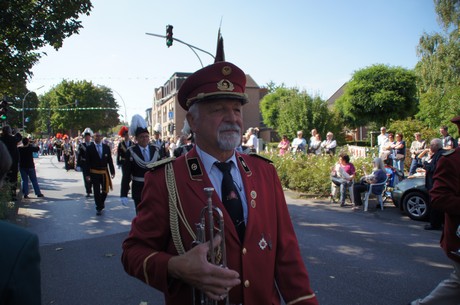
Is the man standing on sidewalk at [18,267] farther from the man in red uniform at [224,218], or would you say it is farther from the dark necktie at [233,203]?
the dark necktie at [233,203]

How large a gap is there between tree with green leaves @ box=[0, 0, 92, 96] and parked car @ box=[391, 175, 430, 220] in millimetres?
8821

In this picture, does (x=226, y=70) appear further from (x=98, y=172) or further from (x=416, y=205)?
(x=416, y=205)

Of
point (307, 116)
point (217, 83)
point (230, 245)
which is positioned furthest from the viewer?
point (307, 116)

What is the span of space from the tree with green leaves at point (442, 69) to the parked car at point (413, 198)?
18953 millimetres

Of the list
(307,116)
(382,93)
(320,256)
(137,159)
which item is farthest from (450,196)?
(382,93)

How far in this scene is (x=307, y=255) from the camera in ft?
20.4

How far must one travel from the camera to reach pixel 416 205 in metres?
9.16

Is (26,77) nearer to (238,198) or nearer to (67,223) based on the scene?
(67,223)

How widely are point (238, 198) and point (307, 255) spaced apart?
180 inches

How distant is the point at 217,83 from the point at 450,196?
A: 2.53 meters

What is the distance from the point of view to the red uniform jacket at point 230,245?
1.91 meters

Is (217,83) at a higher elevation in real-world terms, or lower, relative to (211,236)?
higher

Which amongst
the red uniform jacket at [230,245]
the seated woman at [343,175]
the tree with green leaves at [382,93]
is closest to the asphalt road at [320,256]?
the seated woman at [343,175]

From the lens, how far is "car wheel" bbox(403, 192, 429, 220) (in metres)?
9.01
